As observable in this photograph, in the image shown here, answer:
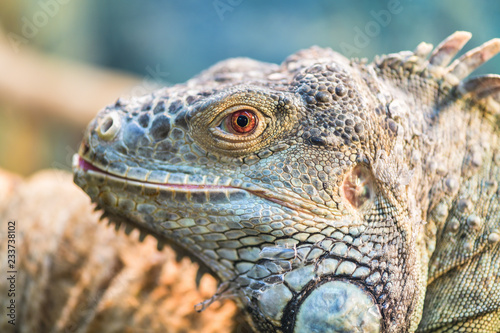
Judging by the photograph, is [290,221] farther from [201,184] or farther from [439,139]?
[439,139]

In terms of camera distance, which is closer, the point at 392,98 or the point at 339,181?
the point at 339,181

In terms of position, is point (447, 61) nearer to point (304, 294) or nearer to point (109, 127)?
point (304, 294)

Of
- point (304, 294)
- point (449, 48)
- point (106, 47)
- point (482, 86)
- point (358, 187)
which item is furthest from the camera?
point (106, 47)

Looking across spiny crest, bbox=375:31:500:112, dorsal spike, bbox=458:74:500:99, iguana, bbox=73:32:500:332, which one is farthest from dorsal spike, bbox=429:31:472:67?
iguana, bbox=73:32:500:332

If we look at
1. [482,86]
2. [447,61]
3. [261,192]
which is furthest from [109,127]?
[482,86]

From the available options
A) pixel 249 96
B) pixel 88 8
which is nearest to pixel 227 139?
pixel 249 96

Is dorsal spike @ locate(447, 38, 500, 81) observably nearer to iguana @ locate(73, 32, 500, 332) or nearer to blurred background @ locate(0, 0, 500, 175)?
iguana @ locate(73, 32, 500, 332)
